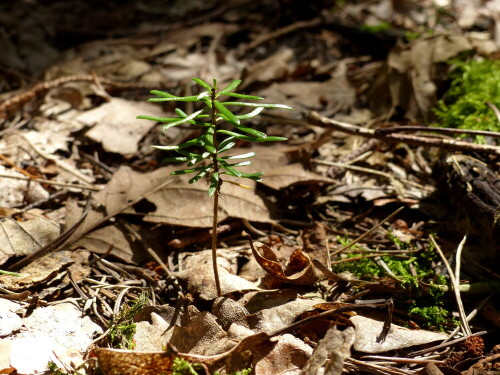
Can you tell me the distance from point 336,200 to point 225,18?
138 inches

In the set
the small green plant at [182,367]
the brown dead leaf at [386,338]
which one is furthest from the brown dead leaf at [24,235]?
the brown dead leaf at [386,338]

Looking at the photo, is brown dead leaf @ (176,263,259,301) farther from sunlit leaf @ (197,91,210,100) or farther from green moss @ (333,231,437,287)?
sunlit leaf @ (197,91,210,100)

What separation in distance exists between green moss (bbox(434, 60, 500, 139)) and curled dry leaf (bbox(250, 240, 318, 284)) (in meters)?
1.56

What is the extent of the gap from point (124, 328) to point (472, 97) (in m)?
2.73

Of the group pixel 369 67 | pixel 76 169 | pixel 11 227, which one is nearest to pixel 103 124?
pixel 76 169

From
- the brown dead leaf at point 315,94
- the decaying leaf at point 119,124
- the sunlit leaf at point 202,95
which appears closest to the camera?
the sunlit leaf at point 202,95

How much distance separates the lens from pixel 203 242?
2.51m

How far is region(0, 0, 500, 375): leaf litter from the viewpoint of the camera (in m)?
1.85

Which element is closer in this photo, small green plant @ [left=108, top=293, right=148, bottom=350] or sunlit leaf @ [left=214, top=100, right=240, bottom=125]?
sunlit leaf @ [left=214, top=100, right=240, bottom=125]

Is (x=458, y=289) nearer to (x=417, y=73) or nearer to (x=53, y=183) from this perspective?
(x=417, y=73)

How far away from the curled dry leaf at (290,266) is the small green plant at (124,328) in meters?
0.59

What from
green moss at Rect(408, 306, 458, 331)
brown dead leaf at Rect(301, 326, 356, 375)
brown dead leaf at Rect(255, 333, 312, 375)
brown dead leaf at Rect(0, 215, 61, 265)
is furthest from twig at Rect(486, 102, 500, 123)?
brown dead leaf at Rect(0, 215, 61, 265)

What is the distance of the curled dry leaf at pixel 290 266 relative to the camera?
210cm

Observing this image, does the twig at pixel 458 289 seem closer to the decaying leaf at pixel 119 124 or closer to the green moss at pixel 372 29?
the decaying leaf at pixel 119 124
